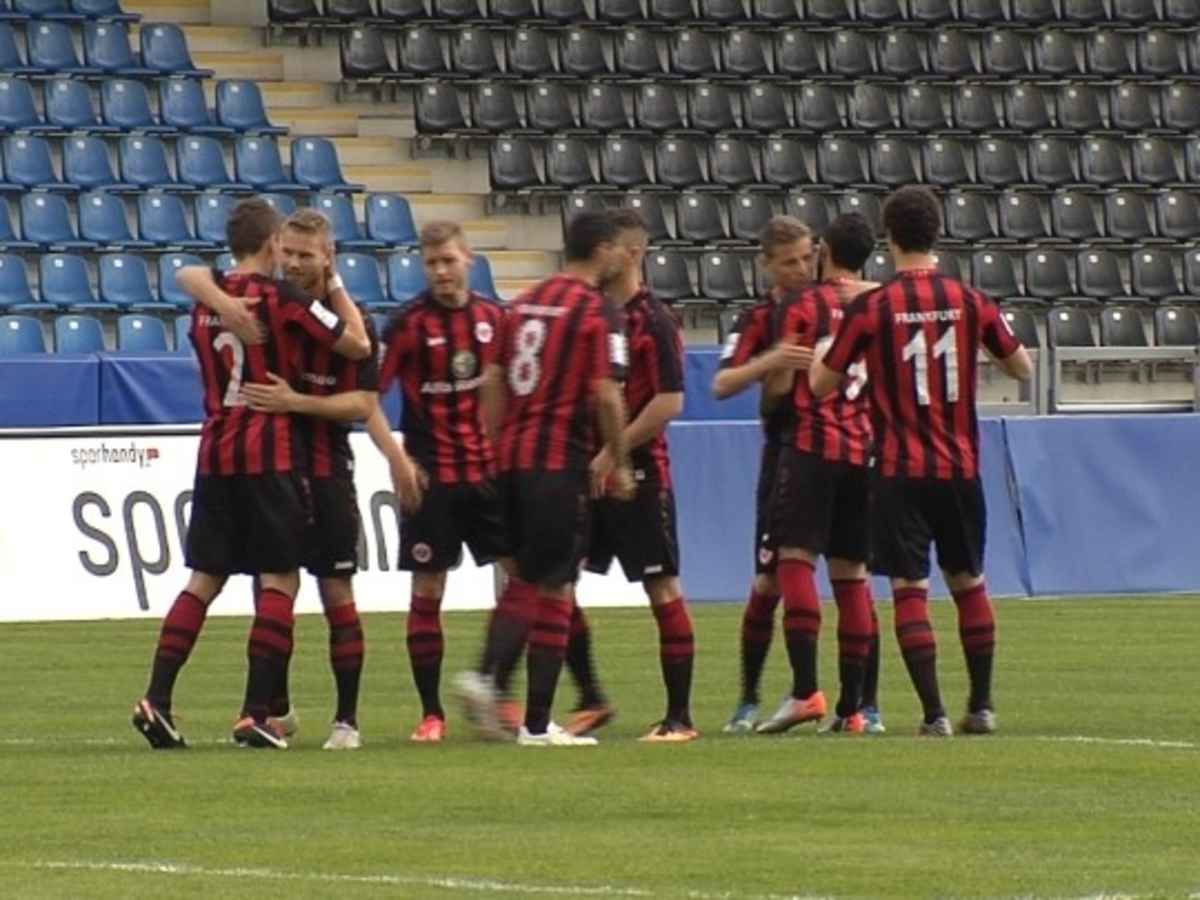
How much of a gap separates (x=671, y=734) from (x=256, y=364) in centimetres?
206

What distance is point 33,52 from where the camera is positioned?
91.7 feet

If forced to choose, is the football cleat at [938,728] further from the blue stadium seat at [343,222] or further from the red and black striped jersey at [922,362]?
the blue stadium seat at [343,222]

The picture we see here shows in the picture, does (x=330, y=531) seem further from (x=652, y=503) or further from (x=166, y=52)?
(x=166, y=52)

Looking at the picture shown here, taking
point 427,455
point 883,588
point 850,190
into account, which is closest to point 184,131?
point 850,190

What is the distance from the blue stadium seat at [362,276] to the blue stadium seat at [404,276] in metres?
0.20

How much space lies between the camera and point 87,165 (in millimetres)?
27156

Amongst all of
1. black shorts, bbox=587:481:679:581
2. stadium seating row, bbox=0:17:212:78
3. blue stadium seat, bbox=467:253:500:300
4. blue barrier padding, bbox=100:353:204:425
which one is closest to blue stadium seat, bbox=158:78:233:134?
stadium seating row, bbox=0:17:212:78

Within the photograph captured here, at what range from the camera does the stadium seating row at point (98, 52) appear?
27.8m

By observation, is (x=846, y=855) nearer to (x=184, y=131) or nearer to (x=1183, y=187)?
(x=184, y=131)

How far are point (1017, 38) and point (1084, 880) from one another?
25.7 meters

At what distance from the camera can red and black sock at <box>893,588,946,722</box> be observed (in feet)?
39.4

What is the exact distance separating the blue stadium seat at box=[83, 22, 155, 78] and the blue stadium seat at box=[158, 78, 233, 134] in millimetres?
221

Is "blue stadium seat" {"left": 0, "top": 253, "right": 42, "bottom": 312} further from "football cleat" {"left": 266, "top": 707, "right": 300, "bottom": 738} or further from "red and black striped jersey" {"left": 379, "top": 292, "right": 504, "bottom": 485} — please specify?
"football cleat" {"left": 266, "top": 707, "right": 300, "bottom": 738}

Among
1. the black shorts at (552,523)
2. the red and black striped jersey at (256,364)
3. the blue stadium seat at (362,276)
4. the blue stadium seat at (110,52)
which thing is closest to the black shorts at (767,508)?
the black shorts at (552,523)
